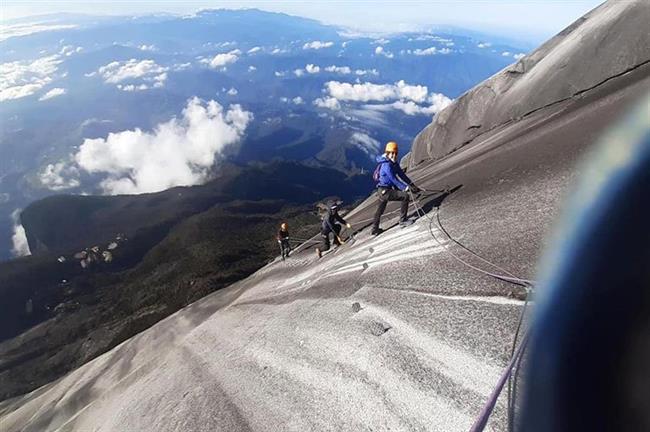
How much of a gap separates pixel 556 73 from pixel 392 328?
80.3ft

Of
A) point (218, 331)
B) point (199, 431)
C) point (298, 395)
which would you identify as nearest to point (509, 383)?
point (298, 395)

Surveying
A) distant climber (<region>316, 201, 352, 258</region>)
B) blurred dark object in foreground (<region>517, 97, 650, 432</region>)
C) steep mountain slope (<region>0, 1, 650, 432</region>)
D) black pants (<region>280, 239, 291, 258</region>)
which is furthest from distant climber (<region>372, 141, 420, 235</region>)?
black pants (<region>280, 239, 291, 258</region>)

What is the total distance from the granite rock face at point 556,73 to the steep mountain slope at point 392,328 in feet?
2.79

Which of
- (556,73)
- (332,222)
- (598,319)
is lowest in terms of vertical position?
(332,222)

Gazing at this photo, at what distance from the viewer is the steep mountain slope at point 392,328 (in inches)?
364

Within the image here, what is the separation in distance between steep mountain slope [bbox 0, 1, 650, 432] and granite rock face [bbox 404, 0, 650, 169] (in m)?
0.85

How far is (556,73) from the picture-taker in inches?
1072

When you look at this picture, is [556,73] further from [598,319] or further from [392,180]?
[598,319]

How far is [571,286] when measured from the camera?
8992mm

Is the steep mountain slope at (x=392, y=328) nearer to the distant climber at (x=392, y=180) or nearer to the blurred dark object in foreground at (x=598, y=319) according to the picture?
the blurred dark object in foreground at (x=598, y=319)

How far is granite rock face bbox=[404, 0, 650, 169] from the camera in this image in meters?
22.3

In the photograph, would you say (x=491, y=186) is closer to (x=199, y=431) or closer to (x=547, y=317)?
(x=547, y=317)

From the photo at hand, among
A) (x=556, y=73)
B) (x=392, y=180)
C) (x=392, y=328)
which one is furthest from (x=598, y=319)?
(x=556, y=73)

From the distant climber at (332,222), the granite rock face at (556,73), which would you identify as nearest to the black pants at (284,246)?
the distant climber at (332,222)
